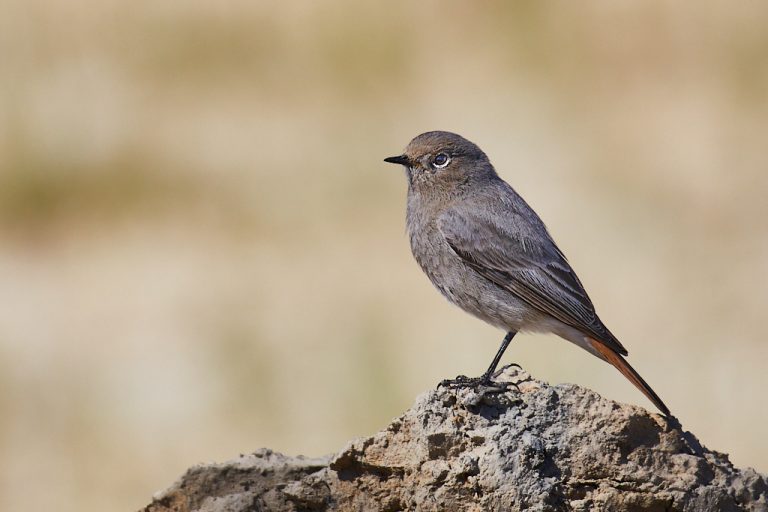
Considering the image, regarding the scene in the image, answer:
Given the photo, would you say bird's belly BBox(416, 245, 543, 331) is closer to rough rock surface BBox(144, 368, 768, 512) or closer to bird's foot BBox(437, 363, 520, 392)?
bird's foot BBox(437, 363, 520, 392)

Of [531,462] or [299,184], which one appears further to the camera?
[299,184]

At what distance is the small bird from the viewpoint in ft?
21.6

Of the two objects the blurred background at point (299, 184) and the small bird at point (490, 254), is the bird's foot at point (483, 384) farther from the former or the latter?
the blurred background at point (299, 184)

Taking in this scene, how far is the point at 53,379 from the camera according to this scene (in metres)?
12.7

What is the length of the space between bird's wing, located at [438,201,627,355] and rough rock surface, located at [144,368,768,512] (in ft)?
5.09

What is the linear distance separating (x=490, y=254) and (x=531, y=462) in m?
2.29

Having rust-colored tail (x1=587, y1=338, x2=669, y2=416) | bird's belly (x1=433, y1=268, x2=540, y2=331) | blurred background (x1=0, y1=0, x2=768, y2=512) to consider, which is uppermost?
blurred background (x1=0, y1=0, x2=768, y2=512)

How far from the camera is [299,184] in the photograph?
13188 mm

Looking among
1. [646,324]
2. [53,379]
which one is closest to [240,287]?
[53,379]

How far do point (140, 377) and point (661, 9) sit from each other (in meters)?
6.68

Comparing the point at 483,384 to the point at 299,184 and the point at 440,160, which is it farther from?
the point at 299,184

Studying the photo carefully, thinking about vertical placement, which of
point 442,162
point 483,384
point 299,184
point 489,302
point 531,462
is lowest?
point 531,462

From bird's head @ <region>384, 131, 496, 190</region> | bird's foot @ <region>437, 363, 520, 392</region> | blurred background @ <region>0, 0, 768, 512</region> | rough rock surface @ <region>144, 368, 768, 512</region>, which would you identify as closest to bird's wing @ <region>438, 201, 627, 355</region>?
bird's head @ <region>384, 131, 496, 190</region>

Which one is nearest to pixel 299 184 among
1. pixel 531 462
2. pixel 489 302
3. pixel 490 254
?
pixel 490 254
